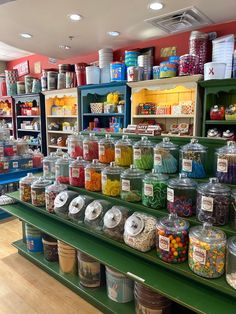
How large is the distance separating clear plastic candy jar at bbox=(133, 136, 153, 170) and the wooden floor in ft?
3.59

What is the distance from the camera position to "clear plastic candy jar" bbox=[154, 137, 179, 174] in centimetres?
175

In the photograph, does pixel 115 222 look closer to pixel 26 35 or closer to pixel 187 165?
pixel 187 165

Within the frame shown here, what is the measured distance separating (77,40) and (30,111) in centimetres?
243

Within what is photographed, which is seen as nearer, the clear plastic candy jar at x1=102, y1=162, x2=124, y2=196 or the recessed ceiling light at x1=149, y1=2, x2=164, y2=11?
the clear plastic candy jar at x1=102, y1=162, x2=124, y2=196

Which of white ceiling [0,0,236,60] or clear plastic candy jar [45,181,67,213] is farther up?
white ceiling [0,0,236,60]

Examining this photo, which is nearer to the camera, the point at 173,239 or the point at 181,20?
the point at 173,239

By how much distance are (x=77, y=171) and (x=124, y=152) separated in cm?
43

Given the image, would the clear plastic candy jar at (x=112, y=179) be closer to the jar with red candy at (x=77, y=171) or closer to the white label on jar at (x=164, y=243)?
the jar with red candy at (x=77, y=171)

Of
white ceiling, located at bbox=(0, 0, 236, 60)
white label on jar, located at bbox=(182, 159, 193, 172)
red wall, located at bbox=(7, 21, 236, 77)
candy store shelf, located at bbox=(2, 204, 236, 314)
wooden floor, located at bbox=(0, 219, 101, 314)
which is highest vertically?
white ceiling, located at bbox=(0, 0, 236, 60)

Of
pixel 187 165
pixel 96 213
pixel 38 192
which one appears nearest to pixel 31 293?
pixel 38 192

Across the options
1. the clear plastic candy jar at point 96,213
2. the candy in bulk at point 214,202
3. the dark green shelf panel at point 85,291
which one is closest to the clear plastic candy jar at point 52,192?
the clear plastic candy jar at point 96,213

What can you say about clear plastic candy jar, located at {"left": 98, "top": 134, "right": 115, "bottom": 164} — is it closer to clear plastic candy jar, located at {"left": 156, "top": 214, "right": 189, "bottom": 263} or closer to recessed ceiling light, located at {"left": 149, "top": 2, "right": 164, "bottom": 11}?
clear plastic candy jar, located at {"left": 156, "top": 214, "right": 189, "bottom": 263}

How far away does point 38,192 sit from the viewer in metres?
2.33

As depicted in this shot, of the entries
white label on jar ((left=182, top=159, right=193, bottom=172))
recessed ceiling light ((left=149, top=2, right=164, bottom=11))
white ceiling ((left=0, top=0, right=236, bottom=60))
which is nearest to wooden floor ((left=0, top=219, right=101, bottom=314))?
white label on jar ((left=182, top=159, right=193, bottom=172))
